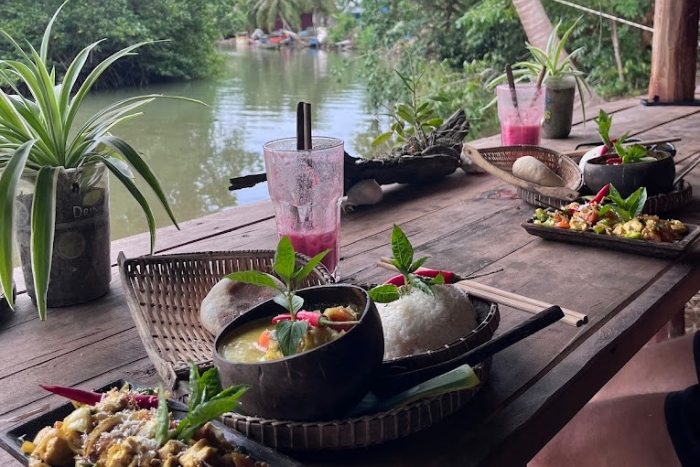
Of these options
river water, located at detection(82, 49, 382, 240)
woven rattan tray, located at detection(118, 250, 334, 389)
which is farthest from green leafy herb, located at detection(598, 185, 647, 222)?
river water, located at detection(82, 49, 382, 240)

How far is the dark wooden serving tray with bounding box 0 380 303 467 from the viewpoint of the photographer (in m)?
0.62

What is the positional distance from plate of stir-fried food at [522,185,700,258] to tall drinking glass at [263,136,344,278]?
41 centimetres

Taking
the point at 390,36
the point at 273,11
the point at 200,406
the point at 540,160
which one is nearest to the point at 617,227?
the point at 540,160

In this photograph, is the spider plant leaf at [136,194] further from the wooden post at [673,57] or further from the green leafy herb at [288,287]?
the wooden post at [673,57]

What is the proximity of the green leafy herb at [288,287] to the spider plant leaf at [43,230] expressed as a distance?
1.05 ft

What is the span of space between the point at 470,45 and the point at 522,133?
593 centimetres

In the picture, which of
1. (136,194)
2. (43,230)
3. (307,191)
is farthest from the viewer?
(307,191)

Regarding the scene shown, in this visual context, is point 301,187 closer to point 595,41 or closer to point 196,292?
point 196,292

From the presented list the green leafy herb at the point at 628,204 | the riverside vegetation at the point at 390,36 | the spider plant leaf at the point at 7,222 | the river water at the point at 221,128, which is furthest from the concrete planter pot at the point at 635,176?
the riverside vegetation at the point at 390,36

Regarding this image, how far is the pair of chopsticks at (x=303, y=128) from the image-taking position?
1.08m

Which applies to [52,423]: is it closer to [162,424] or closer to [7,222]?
[162,424]

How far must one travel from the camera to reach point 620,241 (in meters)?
1.24

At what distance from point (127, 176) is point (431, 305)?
531 millimetres

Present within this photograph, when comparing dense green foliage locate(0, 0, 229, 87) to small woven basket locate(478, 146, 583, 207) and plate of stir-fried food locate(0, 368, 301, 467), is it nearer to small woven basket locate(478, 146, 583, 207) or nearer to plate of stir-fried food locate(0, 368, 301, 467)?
small woven basket locate(478, 146, 583, 207)
